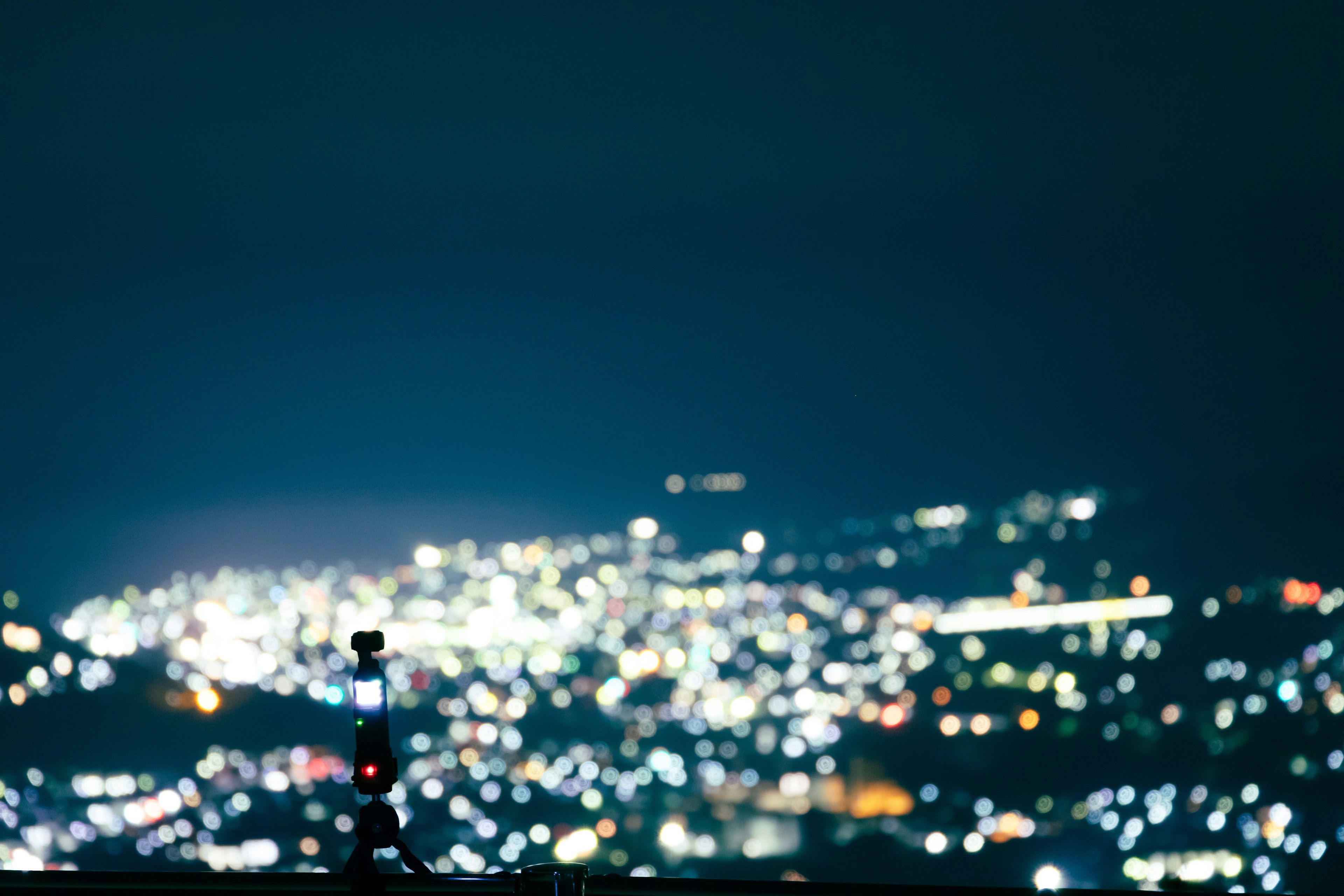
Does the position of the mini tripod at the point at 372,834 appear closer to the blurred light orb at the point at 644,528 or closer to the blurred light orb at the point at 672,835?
the blurred light orb at the point at 672,835

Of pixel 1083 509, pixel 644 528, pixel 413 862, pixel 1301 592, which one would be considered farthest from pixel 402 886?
pixel 644 528

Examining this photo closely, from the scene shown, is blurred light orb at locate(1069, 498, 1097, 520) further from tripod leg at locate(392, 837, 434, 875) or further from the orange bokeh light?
tripod leg at locate(392, 837, 434, 875)

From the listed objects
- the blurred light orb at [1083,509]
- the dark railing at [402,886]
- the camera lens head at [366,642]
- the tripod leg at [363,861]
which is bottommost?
the dark railing at [402,886]

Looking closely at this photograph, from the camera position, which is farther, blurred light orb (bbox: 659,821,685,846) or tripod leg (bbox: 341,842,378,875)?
blurred light orb (bbox: 659,821,685,846)

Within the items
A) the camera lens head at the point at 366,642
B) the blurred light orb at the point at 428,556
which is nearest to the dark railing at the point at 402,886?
the camera lens head at the point at 366,642

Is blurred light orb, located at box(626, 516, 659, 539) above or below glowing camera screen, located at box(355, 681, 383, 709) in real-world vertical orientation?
above

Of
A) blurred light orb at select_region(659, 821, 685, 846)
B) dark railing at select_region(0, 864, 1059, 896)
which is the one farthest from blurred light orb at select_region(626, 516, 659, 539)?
dark railing at select_region(0, 864, 1059, 896)
